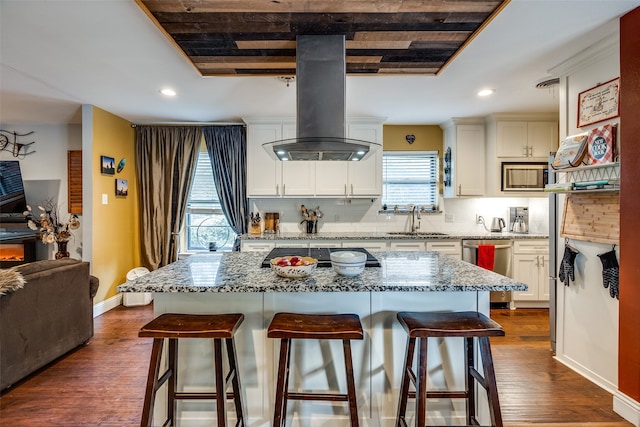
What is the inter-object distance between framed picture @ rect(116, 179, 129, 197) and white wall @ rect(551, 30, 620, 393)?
191 inches

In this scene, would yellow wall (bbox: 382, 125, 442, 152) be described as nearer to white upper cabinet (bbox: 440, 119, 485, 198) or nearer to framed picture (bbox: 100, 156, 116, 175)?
white upper cabinet (bbox: 440, 119, 485, 198)

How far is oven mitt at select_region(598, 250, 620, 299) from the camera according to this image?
84.9 inches

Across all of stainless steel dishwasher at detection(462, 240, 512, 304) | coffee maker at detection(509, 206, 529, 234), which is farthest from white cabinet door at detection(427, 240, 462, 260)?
coffee maker at detection(509, 206, 529, 234)

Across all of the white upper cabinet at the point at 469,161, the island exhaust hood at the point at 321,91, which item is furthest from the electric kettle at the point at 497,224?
the island exhaust hood at the point at 321,91

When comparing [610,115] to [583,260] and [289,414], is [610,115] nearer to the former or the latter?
[583,260]

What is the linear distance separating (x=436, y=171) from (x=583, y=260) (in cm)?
251

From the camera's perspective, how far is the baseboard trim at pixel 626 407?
1941 millimetres

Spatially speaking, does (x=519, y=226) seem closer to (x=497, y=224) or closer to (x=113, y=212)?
(x=497, y=224)

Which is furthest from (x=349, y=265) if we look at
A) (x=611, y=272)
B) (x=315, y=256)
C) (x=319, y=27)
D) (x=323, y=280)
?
(x=611, y=272)

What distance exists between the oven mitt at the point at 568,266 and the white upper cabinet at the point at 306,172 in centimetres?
219

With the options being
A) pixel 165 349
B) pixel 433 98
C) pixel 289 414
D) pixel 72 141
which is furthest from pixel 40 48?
pixel 433 98

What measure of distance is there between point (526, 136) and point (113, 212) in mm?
5347

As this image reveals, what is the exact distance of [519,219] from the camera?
4.52 m

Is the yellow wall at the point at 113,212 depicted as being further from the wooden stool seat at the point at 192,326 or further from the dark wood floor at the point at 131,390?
the wooden stool seat at the point at 192,326
